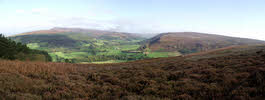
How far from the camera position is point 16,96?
563cm

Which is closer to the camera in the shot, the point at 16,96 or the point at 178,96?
the point at 16,96

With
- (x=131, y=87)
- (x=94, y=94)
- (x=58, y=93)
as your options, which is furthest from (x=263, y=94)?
(x=58, y=93)

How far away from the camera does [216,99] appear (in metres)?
5.52

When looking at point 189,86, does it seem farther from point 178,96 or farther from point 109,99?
point 109,99

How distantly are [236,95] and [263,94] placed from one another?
976 mm

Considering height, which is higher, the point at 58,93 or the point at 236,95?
the point at 236,95

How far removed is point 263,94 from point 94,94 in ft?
26.1

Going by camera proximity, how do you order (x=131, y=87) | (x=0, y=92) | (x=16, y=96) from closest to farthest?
(x=16, y=96)
(x=0, y=92)
(x=131, y=87)

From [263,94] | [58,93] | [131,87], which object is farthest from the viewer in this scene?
[131,87]

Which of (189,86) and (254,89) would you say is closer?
(254,89)

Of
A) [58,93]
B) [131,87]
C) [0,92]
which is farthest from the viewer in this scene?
[131,87]

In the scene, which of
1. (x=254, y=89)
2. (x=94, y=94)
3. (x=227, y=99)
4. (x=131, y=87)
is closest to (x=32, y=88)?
(x=94, y=94)

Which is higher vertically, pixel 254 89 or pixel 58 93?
pixel 254 89

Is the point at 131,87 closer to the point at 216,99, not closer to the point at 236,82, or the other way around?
the point at 216,99
